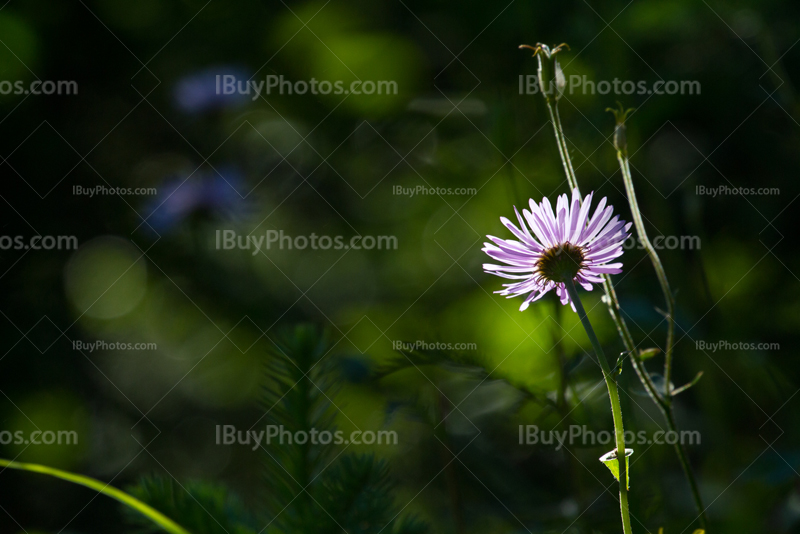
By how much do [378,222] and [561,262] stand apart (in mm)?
1497

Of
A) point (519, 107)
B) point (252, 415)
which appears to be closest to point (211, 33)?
point (519, 107)

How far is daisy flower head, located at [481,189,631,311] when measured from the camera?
549 millimetres

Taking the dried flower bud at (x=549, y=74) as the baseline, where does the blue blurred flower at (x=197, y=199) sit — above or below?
above

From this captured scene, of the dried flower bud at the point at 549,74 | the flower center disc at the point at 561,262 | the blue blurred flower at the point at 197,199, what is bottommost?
the flower center disc at the point at 561,262

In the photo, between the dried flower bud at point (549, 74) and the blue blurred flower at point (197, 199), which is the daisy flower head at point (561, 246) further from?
the blue blurred flower at point (197, 199)

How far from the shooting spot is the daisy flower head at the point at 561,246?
1.80 ft

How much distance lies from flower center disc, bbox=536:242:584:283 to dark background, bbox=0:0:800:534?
27cm

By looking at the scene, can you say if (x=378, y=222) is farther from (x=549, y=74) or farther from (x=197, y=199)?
(x=549, y=74)

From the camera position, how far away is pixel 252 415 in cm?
209

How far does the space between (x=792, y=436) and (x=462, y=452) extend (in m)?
0.55

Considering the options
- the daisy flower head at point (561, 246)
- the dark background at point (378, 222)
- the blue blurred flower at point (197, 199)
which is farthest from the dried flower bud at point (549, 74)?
the blue blurred flower at point (197, 199)

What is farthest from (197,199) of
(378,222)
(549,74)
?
(549,74)

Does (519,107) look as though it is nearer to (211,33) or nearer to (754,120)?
(754,120)

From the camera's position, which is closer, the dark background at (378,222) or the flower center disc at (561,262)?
the flower center disc at (561,262)
